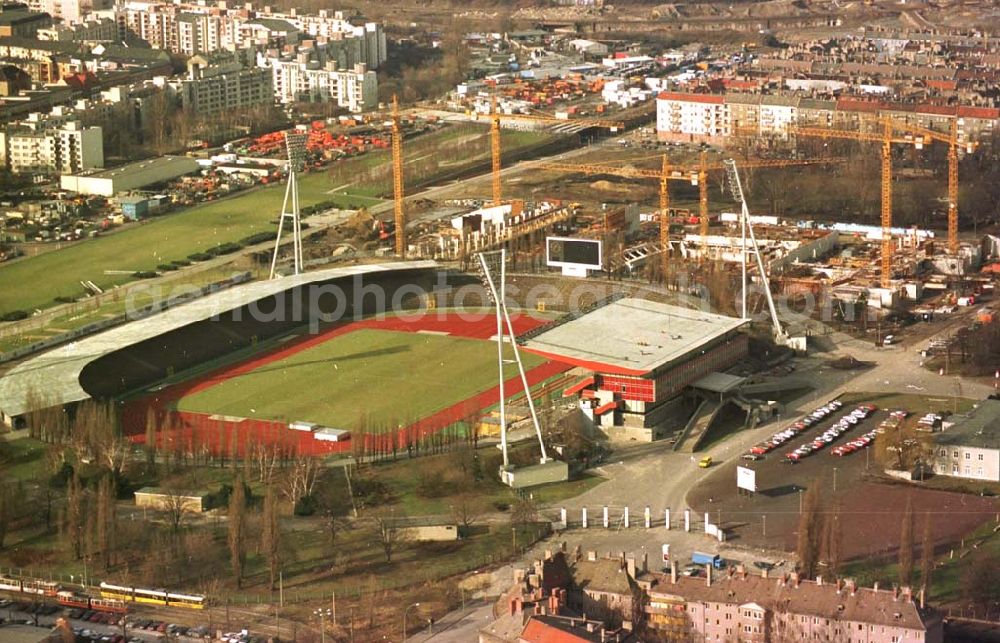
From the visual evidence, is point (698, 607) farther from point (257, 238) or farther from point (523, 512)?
point (257, 238)

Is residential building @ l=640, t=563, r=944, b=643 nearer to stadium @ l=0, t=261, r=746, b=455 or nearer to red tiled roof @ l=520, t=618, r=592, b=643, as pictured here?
red tiled roof @ l=520, t=618, r=592, b=643

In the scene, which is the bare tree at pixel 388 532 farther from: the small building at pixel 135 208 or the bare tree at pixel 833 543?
the small building at pixel 135 208

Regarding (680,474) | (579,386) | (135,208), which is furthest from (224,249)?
(680,474)

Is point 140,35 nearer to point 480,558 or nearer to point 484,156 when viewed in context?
point 484,156

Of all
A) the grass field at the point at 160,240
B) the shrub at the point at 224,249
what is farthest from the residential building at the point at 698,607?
the shrub at the point at 224,249

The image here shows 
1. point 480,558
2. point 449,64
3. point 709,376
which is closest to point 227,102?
point 449,64

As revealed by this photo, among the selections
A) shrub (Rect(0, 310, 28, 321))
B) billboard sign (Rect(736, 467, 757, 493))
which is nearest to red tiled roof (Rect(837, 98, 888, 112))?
shrub (Rect(0, 310, 28, 321))
